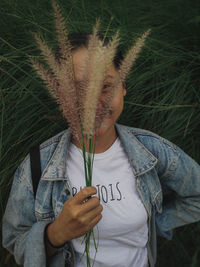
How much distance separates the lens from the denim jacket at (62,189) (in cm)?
104

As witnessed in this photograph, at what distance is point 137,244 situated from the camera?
1.11 meters

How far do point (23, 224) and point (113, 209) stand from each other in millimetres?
388

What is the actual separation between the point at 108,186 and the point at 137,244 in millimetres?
301

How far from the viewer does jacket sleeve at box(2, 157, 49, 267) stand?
99 cm

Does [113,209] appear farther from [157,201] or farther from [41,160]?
[41,160]

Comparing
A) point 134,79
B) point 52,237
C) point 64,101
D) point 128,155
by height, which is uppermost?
point 134,79

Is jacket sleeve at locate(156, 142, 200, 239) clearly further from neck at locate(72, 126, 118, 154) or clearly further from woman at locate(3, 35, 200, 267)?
neck at locate(72, 126, 118, 154)

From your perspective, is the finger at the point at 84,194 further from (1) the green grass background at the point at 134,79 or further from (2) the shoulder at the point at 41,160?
(1) the green grass background at the point at 134,79

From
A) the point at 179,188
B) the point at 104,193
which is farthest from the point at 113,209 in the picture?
the point at 179,188

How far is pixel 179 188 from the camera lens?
3.91 ft

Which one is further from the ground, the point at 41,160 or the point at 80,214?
the point at 41,160

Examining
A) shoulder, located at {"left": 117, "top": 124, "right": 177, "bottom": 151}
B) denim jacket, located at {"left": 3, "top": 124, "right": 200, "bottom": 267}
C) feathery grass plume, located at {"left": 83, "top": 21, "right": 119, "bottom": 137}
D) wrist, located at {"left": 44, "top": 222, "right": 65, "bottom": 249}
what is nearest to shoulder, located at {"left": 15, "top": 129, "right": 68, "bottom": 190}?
denim jacket, located at {"left": 3, "top": 124, "right": 200, "bottom": 267}

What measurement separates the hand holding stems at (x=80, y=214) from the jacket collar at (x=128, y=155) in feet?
0.71

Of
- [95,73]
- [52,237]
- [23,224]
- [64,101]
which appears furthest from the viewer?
[23,224]
